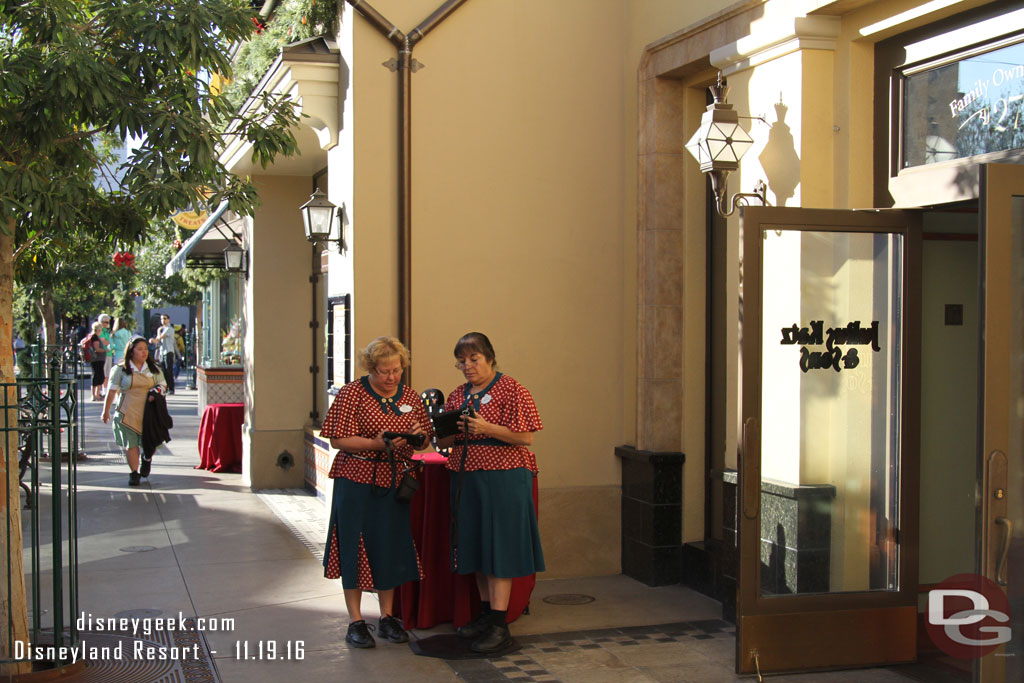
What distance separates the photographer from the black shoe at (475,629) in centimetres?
641

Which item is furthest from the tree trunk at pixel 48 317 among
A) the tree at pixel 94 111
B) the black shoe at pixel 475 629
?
the black shoe at pixel 475 629

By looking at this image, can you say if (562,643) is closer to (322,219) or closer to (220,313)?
(322,219)

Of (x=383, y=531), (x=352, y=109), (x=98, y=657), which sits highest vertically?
(x=352, y=109)

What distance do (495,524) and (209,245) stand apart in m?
9.26

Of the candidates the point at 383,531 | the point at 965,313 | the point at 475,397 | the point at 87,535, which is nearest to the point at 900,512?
the point at 965,313

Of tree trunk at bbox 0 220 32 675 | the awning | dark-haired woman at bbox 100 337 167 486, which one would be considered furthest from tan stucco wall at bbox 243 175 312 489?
tree trunk at bbox 0 220 32 675

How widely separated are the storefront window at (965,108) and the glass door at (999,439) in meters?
0.63

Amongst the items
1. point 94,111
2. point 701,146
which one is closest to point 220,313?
point 94,111

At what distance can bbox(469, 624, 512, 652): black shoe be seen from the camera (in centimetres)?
622

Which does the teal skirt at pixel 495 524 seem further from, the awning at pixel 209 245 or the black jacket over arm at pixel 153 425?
the awning at pixel 209 245

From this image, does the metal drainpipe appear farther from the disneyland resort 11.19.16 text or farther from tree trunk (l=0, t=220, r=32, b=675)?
tree trunk (l=0, t=220, r=32, b=675)

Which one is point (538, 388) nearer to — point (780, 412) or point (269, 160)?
point (780, 412)

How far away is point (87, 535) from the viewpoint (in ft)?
31.3

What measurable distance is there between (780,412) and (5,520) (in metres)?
4.24
